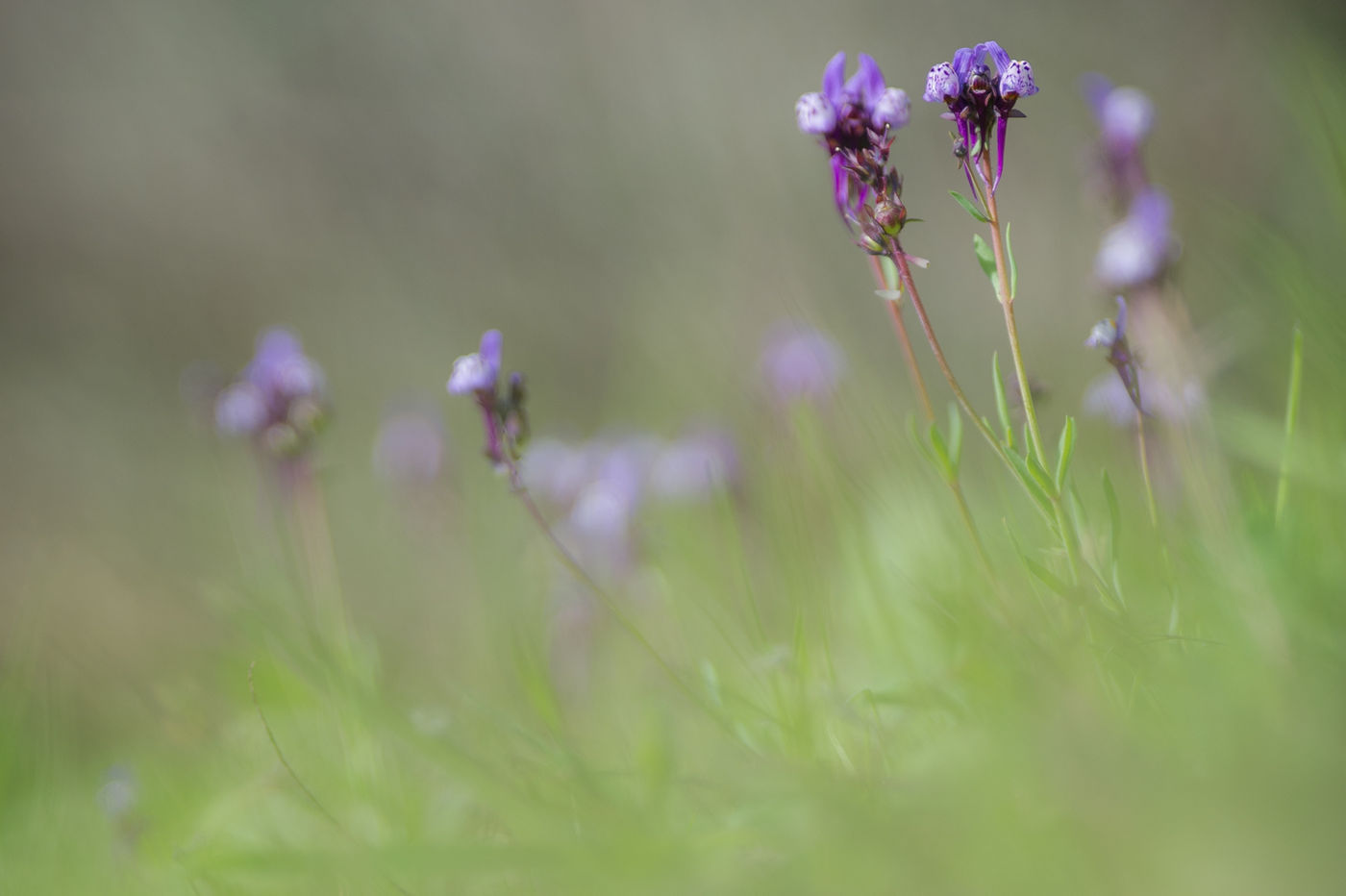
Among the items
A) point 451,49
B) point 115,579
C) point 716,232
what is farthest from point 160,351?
point 716,232

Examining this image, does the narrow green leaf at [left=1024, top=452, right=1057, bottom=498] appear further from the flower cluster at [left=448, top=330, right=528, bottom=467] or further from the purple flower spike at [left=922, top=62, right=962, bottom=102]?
the flower cluster at [left=448, top=330, right=528, bottom=467]

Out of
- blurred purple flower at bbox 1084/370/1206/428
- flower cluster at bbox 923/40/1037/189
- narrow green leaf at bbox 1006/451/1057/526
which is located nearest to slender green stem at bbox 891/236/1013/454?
narrow green leaf at bbox 1006/451/1057/526

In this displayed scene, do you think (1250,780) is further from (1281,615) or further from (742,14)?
(742,14)

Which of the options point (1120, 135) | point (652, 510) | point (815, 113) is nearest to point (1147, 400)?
point (1120, 135)

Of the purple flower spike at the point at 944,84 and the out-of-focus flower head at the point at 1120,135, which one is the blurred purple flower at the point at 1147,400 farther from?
the purple flower spike at the point at 944,84

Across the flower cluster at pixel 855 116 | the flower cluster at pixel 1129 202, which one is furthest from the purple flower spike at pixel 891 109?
the flower cluster at pixel 1129 202

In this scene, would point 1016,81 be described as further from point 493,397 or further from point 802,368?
point 802,368
